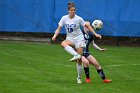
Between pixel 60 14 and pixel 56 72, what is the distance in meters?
12.4

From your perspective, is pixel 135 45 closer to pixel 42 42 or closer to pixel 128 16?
pixel 128 16

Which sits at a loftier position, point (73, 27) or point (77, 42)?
point (73, 27)

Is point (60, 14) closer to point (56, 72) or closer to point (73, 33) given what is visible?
point (56, 72)

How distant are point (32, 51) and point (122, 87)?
34.9 feet

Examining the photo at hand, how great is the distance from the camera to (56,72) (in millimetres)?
14812

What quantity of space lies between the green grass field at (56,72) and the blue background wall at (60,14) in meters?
3.36

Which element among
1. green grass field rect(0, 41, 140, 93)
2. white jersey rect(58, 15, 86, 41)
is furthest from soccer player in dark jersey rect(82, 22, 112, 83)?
white jersey rect(58, 15, 86, 41)

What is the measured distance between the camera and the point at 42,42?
27328 millimetres

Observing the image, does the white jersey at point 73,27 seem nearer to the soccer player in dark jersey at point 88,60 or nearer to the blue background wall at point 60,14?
the soccer player in dark jersey at point 88,60

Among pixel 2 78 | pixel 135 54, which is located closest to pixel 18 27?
pixel 135 54

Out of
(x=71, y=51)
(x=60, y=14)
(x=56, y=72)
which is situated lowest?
(x=56, y=72)

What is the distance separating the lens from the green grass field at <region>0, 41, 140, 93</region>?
37.7 ft

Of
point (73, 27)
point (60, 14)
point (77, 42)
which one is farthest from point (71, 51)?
point (60, 14)

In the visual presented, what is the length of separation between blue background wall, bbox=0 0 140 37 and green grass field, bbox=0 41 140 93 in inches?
132
